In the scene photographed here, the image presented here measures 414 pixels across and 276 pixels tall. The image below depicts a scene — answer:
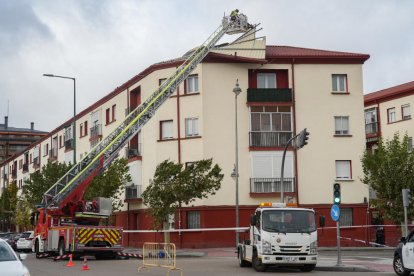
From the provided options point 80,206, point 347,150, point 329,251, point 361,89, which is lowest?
point 329,251

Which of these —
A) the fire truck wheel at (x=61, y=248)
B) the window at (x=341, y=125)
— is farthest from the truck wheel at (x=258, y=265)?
the window at (x=341, y=125)

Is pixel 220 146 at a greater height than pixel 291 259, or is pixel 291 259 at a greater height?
pixel 220 146

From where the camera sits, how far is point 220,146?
4134 cm

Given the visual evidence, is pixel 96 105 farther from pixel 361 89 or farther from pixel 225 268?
pixel 225 268

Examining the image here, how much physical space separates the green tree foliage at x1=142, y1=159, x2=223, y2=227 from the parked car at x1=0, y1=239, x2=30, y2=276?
20.0m

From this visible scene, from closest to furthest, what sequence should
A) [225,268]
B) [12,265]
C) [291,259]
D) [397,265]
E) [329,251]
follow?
[12,265]
[397,265]
[291,259]
[225,268]
[329,251]

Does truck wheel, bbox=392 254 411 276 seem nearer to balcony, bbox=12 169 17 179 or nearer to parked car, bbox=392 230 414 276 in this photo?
parked car, bbox=392 230 414 276

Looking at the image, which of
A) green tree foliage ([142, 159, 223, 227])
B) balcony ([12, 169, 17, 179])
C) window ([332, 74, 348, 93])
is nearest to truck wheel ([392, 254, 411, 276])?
green tree foliage ([142, 159, 223, 227])

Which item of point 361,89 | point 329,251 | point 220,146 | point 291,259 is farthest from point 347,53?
point 291,259

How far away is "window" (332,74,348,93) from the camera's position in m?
42.8

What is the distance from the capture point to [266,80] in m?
42.9

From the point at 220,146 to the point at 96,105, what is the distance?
54.8 ft

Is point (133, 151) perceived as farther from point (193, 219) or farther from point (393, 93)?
point (393, 93)

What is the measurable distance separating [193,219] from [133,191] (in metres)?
6.39
